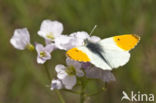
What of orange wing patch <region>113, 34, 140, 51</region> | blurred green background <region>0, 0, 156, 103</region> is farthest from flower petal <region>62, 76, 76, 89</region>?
blurred green background <region>0, 0, 156, 103</region>

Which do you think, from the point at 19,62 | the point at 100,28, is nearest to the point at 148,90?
the point at 100,28

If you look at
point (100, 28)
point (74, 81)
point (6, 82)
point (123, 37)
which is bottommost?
point (74, 81)

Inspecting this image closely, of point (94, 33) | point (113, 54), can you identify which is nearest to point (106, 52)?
point (113, 54)

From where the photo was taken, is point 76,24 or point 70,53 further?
point 76,24

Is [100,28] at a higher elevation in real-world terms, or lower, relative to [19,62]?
higher

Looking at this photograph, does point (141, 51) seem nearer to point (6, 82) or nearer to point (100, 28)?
point (100, 28)

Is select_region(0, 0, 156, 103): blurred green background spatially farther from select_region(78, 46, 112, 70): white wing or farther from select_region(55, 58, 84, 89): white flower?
select_region(78, 46, 112, 70): white wing

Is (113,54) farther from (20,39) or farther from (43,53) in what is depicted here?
(20,39)

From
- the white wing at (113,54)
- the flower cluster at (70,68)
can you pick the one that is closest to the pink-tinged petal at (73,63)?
the flower cluster at (70,68)
